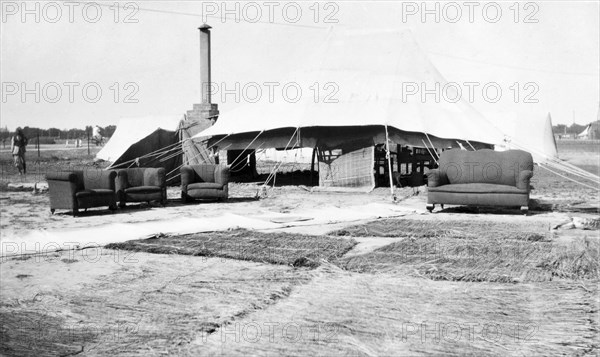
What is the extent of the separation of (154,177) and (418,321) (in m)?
7.00

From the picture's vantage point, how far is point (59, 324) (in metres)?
3.20

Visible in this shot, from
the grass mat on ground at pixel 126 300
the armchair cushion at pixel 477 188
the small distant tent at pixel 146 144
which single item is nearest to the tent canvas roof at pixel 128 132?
the small distant tent at pixel 146 144

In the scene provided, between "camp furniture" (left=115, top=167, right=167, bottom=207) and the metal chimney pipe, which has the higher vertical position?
the metal chimney pipe

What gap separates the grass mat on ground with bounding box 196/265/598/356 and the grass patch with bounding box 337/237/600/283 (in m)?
0.24

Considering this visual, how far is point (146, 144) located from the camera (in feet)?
42.5

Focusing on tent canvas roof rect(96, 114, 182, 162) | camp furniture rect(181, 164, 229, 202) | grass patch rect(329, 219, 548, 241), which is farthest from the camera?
tent canvas roof rect(96, 114, 182, 162)

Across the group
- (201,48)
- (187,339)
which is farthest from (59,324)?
(201,48)

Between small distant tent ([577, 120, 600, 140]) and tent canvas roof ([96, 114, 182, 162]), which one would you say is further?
small distant tent ([577, 120, 600, 140])

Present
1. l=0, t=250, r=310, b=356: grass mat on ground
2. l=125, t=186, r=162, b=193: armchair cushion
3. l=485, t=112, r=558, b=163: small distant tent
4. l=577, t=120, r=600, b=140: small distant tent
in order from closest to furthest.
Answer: l=0, t=250, r=310, b=356: grass mat on ground
l=125, t=186, r=162, b=193: armchair cushion
l=485, t=112, r=558, b=163: small distant tent
l=577, t=120, r=600, b=140: small distant tent

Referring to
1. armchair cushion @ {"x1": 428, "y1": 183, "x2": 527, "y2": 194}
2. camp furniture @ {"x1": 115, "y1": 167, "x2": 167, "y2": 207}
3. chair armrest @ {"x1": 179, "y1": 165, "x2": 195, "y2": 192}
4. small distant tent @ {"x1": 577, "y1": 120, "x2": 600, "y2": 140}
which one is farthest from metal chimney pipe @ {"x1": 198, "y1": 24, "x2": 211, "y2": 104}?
small distant tent @ {"x1": 577, "y1": 120, "x2": 600, "y2": 140}

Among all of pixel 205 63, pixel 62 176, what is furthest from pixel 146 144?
pixel 62 176

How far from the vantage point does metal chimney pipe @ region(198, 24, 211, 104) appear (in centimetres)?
1445

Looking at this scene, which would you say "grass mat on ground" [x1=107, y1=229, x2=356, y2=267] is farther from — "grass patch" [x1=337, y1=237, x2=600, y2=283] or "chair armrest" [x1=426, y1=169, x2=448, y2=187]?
"chair armrest" [x1=426, y1=169, x2=448, y2=187]

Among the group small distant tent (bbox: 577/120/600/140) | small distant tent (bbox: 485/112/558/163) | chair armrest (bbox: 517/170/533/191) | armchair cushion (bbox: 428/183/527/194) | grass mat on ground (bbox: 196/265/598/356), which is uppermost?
small distant tent (bbox: 577/120/600/140)
